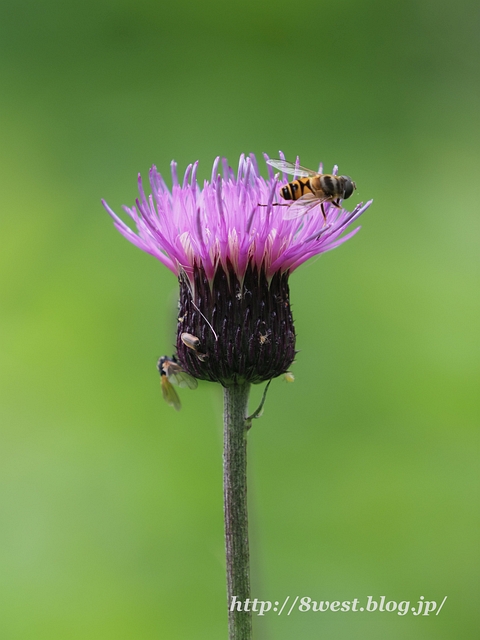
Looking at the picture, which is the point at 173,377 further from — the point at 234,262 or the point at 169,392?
the point at 234,262

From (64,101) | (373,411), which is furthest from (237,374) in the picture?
(64,101)

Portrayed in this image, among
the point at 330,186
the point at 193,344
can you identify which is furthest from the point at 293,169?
the point at 193,344

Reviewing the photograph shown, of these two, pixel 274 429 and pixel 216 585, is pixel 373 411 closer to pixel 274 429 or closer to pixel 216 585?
pixel 274 429

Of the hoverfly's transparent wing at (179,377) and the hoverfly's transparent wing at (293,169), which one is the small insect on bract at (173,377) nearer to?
the hoverfly's transparent wing at (179,377)

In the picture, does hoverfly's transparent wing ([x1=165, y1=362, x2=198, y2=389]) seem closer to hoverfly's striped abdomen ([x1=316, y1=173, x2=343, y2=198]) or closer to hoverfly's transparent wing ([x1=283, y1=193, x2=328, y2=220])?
hoverfly's transparent wing ([x1=283, y1=193, x2=328, y2=220])

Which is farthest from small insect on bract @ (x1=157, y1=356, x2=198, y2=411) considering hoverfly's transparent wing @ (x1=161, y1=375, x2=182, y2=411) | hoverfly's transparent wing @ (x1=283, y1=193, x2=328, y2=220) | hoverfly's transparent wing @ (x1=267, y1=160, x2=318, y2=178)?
hoverfly's transparent wing @ (x1=267, y1=160, x2=318, y2=178)

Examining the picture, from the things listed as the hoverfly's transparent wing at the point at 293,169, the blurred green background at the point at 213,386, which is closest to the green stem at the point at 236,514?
the blurred green background at the point at 213,386
